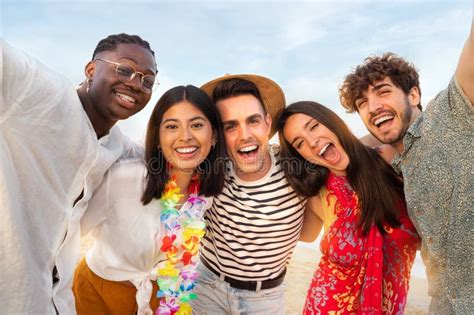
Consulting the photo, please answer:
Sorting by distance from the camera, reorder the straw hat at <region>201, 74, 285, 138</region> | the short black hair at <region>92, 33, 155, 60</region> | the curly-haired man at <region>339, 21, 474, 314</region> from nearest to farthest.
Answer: the curly-haired man at <region>339, 21, 474, 314</region>
the short black hair at <region>92, 33, 155, 60</region>
the straw hat at <region>201, 74, 285, 138</region>

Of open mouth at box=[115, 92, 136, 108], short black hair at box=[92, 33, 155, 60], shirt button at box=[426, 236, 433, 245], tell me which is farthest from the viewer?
short black hair at box=[92, 33, 155, 60]

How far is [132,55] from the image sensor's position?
292cm

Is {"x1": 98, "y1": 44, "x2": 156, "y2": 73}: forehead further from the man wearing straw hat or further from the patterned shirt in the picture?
the patterned shirt

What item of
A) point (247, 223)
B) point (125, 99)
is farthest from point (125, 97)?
point (247, 223)

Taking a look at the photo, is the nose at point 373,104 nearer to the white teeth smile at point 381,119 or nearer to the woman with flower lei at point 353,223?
the white teeth smile at point 381,119

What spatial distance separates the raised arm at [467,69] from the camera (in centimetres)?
184

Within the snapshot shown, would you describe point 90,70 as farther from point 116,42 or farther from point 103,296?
point 103,296

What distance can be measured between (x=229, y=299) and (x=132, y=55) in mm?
2294

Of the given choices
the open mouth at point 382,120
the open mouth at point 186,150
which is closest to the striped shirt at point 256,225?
the open mouth at point 186,150

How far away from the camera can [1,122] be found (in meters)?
1.90

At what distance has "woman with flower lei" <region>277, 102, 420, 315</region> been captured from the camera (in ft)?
9.98

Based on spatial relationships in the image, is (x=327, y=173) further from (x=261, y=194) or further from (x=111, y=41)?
(x=111, y=41)

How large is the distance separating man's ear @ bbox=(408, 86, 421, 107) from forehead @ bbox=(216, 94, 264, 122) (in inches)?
60.2

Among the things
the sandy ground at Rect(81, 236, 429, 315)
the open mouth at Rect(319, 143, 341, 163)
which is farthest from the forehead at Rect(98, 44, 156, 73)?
the sandy ground at Rect(81, 236, 429, 315)
